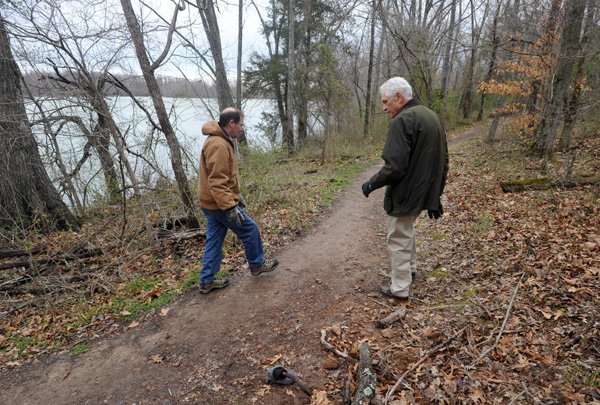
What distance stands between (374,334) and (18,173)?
25.2ft

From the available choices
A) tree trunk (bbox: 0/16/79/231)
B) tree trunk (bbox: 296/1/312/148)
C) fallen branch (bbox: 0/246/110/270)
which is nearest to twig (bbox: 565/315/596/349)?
fallen branch (bbox: 0/246/110/270)

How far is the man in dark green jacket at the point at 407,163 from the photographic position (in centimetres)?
308

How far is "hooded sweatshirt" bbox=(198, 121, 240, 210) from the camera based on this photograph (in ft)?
12.1

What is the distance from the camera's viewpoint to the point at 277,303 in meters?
3.94

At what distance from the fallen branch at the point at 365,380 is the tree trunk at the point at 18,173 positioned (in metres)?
6.52

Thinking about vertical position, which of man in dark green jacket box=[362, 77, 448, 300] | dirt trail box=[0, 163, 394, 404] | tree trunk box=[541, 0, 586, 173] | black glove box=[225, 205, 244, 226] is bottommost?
dirt trail box=[0, 163, 394, 404]

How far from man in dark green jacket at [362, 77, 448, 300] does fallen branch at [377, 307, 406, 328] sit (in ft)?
1.76

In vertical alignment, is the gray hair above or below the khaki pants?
above

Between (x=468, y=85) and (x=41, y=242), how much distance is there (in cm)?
2477

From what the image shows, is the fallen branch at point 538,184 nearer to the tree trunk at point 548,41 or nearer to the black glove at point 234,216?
the tree trunk at point 548,41

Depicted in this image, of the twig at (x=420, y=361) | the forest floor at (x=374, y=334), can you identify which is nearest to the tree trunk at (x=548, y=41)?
the forest floor at (x=374, y=334)

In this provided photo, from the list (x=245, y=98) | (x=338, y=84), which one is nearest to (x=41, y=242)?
(x=338, y=84)

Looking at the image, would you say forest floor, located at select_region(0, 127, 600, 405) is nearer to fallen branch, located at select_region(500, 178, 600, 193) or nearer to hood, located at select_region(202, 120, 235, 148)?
fallen branch, located at select_region(500, 178, 600, 193)

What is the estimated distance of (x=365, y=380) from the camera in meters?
2.52
